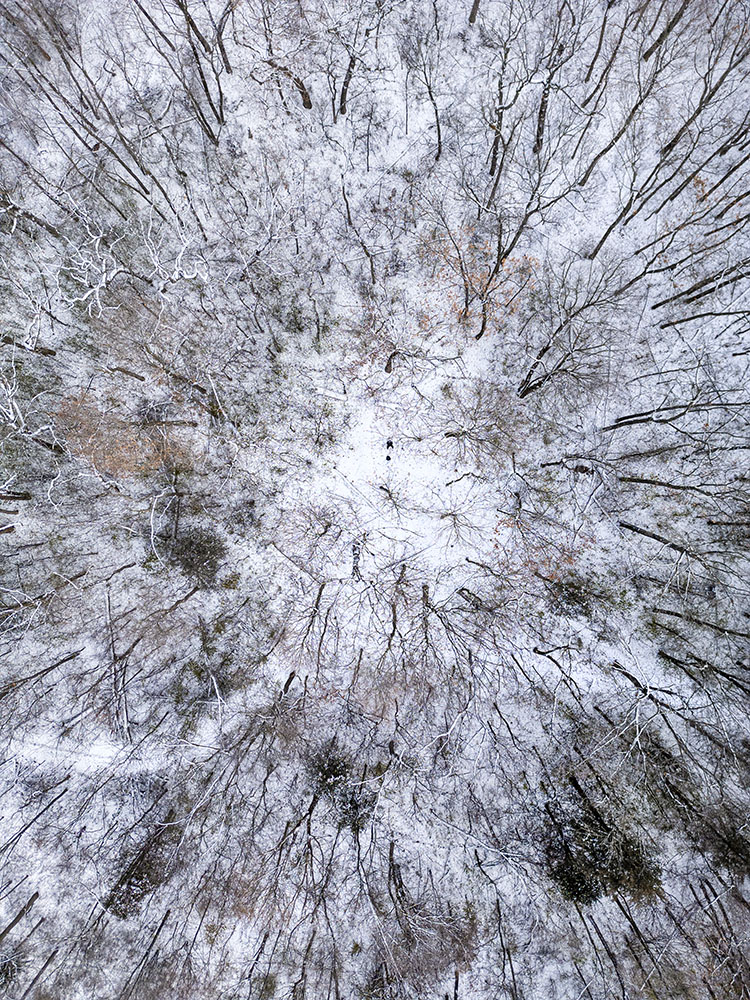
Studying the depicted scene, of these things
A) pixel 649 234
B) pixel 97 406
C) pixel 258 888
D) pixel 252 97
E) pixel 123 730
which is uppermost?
pixel 252 97

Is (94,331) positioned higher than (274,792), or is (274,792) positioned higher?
(94,331)

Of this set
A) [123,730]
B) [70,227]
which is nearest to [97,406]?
[70,227]

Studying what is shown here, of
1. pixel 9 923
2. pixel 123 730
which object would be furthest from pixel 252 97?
pixel 9 923

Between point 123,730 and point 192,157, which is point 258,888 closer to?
point 123,730

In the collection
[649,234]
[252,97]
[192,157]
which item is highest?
[252,97]

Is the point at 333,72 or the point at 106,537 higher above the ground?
the point at 333,72

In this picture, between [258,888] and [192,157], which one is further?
[192,157]

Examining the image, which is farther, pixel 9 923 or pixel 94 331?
pixel 94 331

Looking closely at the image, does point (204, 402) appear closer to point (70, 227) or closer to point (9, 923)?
point (70, 227)
